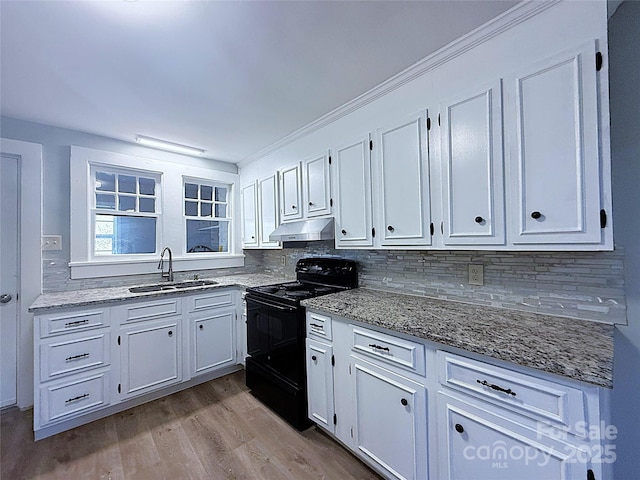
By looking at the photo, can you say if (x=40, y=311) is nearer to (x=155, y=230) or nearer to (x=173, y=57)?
(x=155, y=230)

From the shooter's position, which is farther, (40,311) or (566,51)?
(40,311)

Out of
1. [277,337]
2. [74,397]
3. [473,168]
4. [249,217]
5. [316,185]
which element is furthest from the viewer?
[249,217]

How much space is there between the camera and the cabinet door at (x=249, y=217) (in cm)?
331

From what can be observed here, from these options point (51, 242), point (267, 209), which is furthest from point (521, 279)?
point (51, 242)

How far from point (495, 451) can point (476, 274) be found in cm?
92

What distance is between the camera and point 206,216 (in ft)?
11.4

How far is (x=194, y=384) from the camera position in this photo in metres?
2.70

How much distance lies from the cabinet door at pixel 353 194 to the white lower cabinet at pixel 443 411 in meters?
0.64

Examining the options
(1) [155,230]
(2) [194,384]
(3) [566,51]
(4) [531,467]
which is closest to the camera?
(4) [531,467]

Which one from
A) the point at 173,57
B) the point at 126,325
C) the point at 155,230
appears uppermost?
the point at 173,57

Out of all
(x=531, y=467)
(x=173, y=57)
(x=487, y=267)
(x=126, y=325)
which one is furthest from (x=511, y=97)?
Result: (x=126, y=325)

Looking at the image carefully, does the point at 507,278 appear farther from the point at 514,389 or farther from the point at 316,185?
the point at 316,185

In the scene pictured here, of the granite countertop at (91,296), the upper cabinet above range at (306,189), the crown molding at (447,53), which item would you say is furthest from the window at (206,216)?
the crown molding at (447,53)

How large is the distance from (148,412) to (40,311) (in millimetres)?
1113
